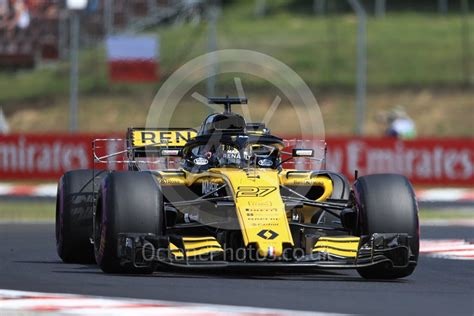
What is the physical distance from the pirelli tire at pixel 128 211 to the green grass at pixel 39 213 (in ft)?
32.5

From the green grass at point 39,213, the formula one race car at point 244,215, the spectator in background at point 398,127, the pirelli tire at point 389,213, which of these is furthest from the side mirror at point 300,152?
the spectator in background at point 398,127

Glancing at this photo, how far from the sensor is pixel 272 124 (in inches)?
1729

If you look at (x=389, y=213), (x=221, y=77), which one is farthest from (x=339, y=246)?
(x=221, y=77)

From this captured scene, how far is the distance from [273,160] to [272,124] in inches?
1236

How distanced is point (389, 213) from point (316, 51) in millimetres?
37904

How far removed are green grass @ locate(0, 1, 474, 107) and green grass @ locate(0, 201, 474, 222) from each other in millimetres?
19182

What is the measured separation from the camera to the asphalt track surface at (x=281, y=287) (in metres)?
9.54

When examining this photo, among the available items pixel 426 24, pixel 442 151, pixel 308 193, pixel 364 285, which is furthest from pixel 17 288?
pixel 426 24

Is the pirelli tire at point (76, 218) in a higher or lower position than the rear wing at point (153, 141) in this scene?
Answer: lower

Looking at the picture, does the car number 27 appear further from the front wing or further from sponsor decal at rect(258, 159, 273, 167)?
sponsor decal at rect(258, 159, 273, 167)

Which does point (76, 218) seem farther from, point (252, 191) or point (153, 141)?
point (252, 191)

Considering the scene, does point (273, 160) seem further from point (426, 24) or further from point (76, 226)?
point (426, 24)

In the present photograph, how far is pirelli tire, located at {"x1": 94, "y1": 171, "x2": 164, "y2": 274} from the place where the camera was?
11.2 meters

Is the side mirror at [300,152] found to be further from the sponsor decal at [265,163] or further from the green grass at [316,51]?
the green grass at [316,51]
